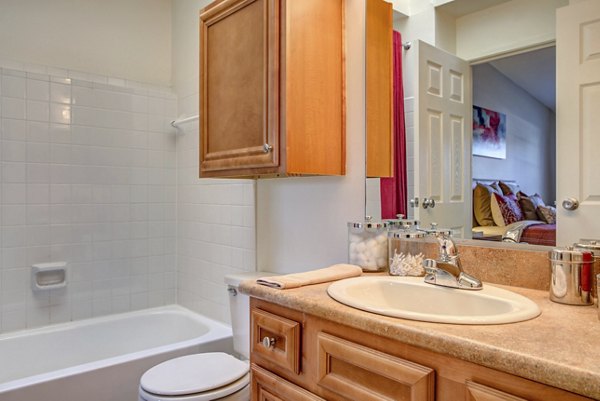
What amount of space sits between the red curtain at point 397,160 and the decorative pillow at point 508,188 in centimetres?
35

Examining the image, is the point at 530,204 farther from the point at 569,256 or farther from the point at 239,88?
the point at 239,88

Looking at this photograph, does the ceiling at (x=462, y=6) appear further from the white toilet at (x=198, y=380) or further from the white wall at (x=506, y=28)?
the white toilet at (x=198, y=380)

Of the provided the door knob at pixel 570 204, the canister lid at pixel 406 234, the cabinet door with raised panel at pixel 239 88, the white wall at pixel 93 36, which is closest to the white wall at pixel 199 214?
the white wall at pixel 93 36

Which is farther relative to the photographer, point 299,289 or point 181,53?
point 181,53

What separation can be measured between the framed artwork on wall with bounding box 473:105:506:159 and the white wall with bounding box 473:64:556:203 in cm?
1

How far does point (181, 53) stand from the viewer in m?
2.93

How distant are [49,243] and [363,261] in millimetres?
1906

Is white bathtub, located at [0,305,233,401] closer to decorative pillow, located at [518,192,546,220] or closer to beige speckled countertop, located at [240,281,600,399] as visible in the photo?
beige speckled countertop, located at [240,281,600,399]

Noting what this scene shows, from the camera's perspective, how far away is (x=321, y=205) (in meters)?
1.86

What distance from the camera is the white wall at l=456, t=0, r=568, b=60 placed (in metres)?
1.20

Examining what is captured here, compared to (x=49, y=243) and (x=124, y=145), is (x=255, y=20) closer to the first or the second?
(x=124, y=145)

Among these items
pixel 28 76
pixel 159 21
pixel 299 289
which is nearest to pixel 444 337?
pixel 299 289

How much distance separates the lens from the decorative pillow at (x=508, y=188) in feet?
4.15

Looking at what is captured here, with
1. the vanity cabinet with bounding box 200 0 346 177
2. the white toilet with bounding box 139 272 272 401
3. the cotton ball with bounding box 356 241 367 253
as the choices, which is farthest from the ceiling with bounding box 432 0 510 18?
the white toilet with bounding box 139 272 272 401
